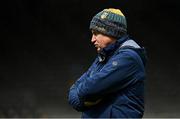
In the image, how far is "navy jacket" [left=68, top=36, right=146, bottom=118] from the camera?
9.09 ft

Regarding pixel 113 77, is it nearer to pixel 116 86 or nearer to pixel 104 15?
pixel 116 86

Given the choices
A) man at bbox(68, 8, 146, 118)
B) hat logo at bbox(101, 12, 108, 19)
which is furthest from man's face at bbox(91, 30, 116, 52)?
hat logo at bbox(101, 12, 108, 19)

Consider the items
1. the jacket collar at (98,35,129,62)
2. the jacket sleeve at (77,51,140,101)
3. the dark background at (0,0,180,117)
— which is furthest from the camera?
the dark background at (0,0,180,117)

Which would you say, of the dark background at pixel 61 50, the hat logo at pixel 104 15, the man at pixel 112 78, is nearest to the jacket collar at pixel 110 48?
the man at pixel 112 78

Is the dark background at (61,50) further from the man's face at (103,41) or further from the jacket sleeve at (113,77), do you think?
the jacket sleeve at (113,77)

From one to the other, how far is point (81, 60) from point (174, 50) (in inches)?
44.8

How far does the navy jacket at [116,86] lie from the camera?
2771mm

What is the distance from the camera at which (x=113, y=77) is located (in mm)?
2764

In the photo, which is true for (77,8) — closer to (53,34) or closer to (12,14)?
(53,34)

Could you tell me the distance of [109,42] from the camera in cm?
291

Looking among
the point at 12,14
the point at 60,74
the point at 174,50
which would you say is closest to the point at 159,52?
the point at 174,50

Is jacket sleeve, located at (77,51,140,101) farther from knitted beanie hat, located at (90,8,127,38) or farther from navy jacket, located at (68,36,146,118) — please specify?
knitted beanie hat, located at (90,8,127,38)

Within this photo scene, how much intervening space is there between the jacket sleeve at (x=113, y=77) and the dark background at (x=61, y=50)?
3.04 meters

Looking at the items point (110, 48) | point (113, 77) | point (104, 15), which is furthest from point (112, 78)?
point (104, 15)
